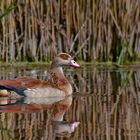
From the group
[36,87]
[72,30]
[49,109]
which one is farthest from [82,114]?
[72,30]

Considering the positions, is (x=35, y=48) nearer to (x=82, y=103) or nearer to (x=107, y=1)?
(x=107, y=1)

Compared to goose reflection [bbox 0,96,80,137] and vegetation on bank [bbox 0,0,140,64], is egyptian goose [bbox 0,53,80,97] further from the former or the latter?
vegetation on bank [bbox 0,0,140,64]

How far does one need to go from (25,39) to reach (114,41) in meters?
1.68

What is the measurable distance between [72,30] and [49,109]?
18.9ft

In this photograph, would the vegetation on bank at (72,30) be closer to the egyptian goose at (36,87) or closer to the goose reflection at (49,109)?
the egyptian goose at (36,87)

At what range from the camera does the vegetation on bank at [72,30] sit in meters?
14.2

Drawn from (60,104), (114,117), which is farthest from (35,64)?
(114,117)

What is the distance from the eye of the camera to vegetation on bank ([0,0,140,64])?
558 inches

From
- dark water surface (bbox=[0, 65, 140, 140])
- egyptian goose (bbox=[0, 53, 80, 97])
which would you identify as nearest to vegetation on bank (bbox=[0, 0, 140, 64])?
dark water surface (bbox=[0, 65, 140, 140])

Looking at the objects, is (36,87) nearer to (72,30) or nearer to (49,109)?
(49,109)

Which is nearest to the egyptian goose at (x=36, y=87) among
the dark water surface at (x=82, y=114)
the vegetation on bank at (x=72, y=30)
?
the dark water surface at (x=82, y=114)

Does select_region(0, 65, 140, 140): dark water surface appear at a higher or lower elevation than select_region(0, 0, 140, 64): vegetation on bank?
lower

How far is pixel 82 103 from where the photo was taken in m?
9.51

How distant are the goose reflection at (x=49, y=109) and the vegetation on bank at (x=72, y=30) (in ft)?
13.3
